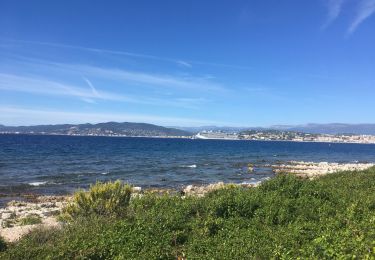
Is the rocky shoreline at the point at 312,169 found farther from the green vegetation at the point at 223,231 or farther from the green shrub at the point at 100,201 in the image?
the green vegetation at the point at 223,231

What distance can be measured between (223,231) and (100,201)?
6601 millimetres

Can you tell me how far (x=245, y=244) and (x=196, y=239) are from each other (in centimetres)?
129

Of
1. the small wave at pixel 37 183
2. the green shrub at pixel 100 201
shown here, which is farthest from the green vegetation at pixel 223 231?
the small wave at pixel 37 183

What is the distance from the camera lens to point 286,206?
11.9 metres

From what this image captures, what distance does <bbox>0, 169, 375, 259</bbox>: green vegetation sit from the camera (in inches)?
300

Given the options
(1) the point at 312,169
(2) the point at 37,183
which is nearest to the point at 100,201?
(2) the point at 37,183

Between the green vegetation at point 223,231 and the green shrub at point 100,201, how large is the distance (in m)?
0.19

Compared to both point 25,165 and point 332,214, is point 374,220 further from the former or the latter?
point 25,165

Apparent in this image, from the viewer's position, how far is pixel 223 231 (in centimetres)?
959

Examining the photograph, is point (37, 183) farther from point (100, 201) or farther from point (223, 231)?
point (223, 231)

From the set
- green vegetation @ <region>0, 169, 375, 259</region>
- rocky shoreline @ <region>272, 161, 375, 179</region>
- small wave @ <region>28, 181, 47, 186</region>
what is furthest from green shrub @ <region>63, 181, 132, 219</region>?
rocky shoreline @ <region>272, 161, 375, 179</region>

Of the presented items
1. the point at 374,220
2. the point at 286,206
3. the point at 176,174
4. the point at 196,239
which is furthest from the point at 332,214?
the point at 176,174

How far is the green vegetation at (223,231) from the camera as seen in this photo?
7625mm

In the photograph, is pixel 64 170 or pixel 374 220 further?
pixel 64 170
